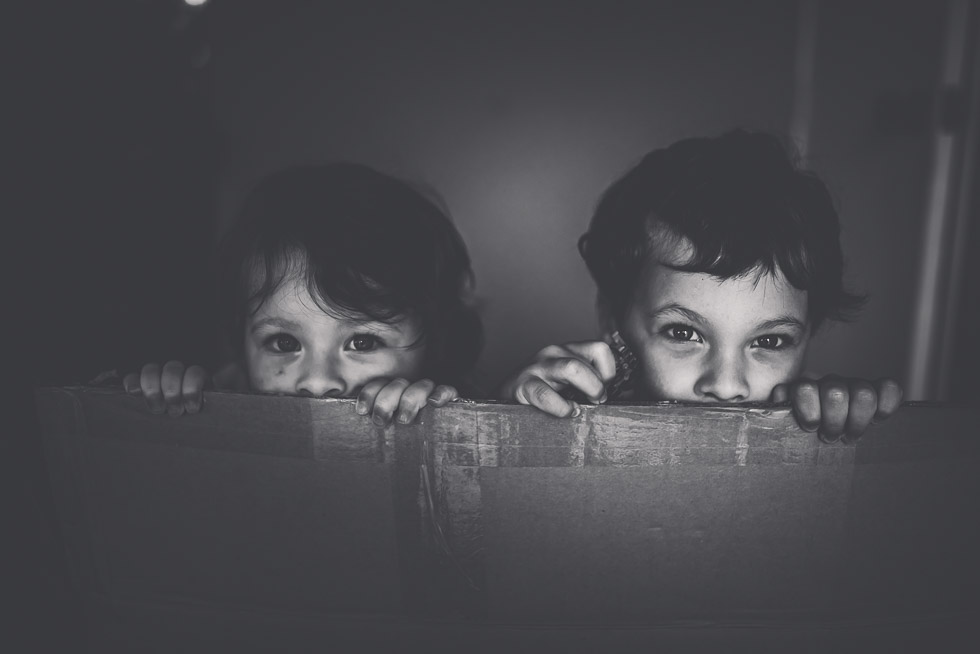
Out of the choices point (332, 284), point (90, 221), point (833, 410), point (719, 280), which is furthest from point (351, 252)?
point (833, 410)

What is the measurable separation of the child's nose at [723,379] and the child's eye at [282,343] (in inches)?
17.9

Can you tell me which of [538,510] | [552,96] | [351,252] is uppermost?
[552,96]

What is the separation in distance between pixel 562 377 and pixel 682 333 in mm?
212

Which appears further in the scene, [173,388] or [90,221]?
[90,221]

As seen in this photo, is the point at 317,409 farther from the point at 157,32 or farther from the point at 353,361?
the point at 157,32

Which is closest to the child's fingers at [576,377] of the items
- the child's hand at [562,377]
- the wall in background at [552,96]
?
the child's hand at [562,377]

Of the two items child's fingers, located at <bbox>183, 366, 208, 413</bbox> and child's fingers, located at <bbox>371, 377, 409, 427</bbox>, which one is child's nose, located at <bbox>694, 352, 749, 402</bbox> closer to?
child's fingers, located at <bbox>371, 377, 409, 427</bbox>

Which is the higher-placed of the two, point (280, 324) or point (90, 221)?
point (90, 221)

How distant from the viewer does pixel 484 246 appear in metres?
0.98

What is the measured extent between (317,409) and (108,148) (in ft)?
1.84

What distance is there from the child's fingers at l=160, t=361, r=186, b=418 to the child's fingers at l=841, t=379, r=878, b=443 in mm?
422

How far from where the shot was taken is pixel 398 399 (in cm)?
39

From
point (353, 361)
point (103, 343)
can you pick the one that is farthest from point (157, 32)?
point (353, 361)

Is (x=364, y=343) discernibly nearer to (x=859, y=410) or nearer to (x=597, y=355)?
(x=597, y=355)
